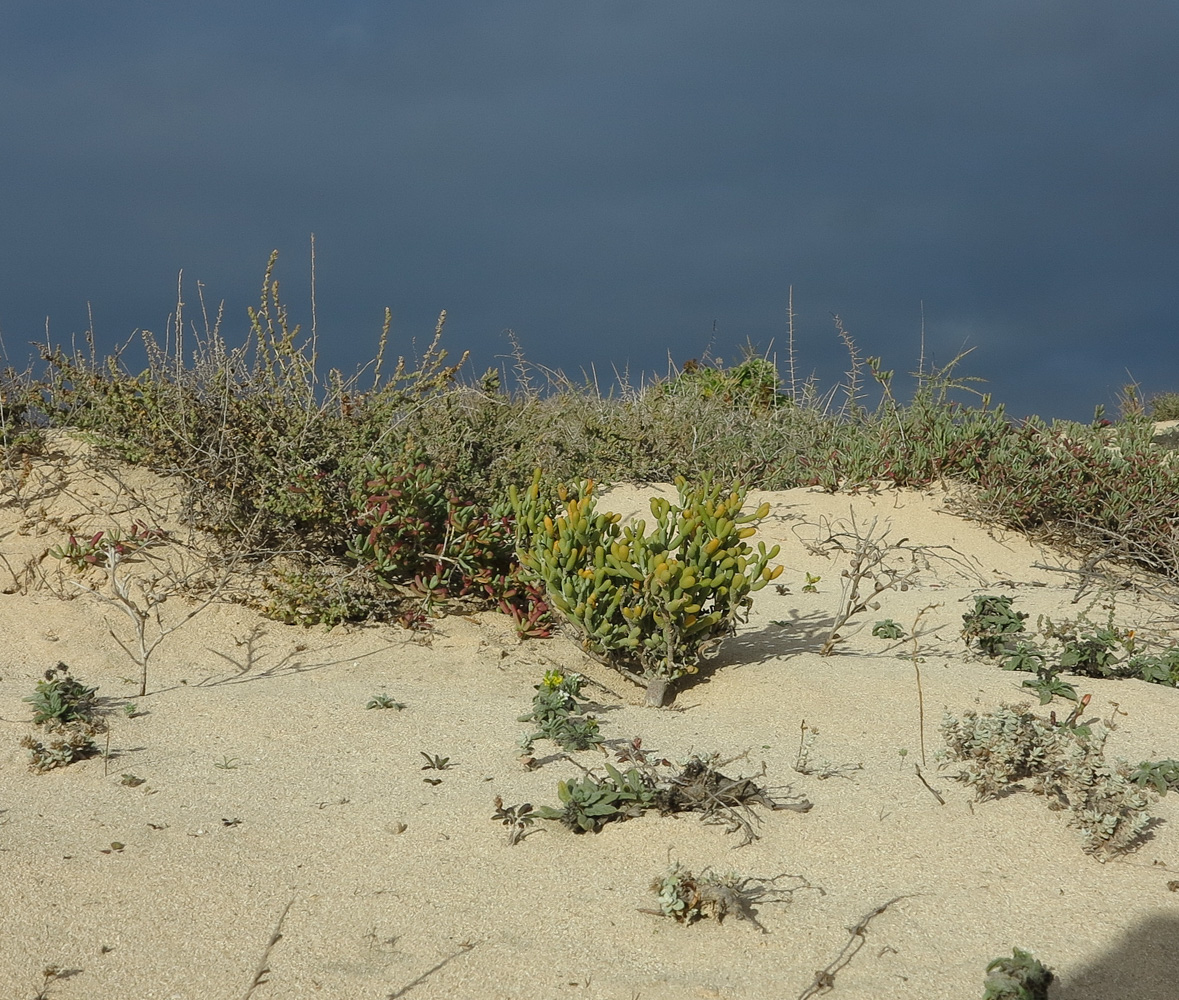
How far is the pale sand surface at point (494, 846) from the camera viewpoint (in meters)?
2.45

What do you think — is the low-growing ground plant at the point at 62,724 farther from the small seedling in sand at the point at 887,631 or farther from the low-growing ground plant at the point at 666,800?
the small seedling in sand at the point at 887,631

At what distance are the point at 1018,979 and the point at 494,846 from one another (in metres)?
1.48

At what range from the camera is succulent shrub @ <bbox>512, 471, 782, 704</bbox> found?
4.27 meters

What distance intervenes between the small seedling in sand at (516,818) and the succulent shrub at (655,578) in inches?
50.6

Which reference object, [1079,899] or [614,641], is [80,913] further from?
[1079,899]

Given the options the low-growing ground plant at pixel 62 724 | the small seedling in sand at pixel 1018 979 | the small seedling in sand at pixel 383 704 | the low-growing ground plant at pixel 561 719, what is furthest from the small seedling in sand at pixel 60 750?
the small seedling in sand at pixel 1018 979

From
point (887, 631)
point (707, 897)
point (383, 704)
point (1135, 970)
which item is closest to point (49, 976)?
point (707, 897)

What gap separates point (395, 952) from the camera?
8.23 ft

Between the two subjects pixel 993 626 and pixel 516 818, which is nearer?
pixel 516 818

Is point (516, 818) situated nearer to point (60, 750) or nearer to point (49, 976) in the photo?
point (49, 976)

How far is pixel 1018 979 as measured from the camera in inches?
90.8

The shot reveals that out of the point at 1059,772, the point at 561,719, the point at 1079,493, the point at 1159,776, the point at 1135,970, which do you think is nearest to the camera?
the point at 1135,970

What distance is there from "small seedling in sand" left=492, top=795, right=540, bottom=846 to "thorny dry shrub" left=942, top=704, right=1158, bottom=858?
1476 mm

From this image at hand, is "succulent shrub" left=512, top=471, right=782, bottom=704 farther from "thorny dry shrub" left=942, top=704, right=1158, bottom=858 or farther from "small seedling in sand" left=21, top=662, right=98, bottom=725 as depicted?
"small seedling in sand" left=21, top=662, right=98, bottom=725
